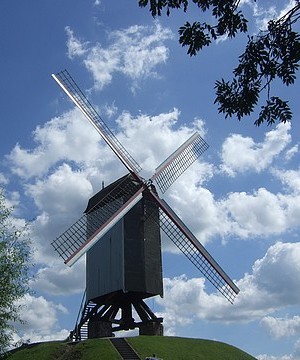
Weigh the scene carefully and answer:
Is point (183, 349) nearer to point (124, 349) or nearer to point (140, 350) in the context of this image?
point (140, 350)

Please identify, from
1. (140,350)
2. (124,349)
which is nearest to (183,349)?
(140,350)

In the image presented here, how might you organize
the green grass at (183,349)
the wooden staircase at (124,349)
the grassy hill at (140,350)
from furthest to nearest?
the green grass at (183,349), the grassy hill at (140,350), the wooden staircase at (124,349)

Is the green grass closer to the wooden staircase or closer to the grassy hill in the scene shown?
the grassy hill

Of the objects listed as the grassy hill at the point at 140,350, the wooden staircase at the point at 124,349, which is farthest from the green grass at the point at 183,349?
the wooden staircase at the point at 124,349

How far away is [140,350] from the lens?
3288 centimetres

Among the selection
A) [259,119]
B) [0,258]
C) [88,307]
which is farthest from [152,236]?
[259,119]

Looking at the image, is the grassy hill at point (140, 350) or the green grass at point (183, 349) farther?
the green grass at point (183, 349)

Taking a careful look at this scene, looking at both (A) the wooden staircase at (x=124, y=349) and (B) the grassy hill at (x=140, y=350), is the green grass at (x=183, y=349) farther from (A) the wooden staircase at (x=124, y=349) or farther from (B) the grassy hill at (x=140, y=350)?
(A) the wooden staircase at (x=124, y=349)

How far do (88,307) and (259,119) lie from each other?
3337 cm

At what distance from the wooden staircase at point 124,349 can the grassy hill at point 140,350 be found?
1.00ft

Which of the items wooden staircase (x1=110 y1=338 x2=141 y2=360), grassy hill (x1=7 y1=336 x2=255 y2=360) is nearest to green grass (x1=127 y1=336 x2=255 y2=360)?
grassy hill (x1=7 y1=336 x2=255 y2=360)

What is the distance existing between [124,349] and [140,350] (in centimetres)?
97

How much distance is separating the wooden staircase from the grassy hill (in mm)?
306

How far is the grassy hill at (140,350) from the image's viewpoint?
32500 millimetres
